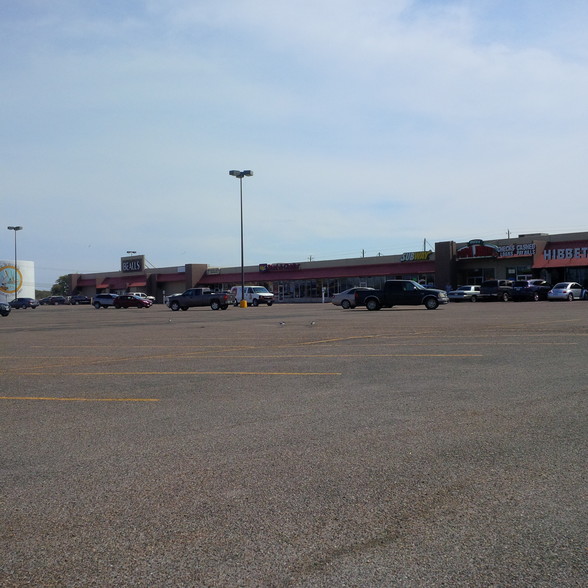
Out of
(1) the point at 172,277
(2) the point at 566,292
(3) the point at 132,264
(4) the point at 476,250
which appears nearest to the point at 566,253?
(4) the point at 476,250

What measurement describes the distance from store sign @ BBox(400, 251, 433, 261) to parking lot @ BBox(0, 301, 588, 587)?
58.4 m

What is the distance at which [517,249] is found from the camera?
62.0 m

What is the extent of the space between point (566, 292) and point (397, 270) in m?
22.9

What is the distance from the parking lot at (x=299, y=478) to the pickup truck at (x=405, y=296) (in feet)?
89.8

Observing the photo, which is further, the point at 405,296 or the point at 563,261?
the point at 563,261

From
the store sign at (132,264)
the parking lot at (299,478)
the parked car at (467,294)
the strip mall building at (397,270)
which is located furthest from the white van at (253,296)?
the store sign at (132,264)

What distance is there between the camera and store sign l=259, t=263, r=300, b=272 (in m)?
82.8

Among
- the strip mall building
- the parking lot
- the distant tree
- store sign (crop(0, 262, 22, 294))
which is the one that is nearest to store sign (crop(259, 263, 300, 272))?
the strip mall building

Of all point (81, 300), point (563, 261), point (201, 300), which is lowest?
point (81, 300)

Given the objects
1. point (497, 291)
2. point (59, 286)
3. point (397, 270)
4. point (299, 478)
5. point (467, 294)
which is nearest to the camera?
point (299, 478)

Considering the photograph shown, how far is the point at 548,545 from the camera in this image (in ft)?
13.3

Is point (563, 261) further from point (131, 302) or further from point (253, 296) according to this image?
point (131, 302)

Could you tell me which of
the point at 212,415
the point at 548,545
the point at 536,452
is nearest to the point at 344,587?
the point at 548,545

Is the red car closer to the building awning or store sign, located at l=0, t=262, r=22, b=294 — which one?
store sign, located at l=0, t=262, r=22, b=294
